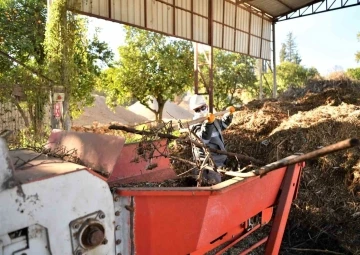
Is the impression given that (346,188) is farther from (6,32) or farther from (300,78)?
(300,78)

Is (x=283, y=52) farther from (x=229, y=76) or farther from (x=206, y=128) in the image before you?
(x=206, y=128)

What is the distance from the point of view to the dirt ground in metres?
4.02

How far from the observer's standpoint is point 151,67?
67.9 ft

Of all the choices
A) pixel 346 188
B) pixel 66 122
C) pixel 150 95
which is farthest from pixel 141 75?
pixel 346 188

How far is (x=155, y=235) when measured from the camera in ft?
6.46

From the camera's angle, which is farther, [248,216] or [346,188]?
[346,188]

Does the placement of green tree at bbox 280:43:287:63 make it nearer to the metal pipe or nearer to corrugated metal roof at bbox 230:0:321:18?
corrugated metal roof at bbox 230:0:321:18

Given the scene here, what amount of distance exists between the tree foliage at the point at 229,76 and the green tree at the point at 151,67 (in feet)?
17.4

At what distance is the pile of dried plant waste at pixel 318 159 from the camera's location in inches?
159

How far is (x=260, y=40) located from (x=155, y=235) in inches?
676

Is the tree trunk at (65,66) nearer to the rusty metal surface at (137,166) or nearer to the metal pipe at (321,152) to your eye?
the rusty metal surface at (137,166)

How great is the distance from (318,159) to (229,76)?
2132cm

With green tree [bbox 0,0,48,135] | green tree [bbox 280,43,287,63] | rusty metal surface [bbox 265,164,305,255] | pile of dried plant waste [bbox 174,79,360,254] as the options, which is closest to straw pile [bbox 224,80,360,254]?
pile of dried plant waste [bbox 174,79,360,254]

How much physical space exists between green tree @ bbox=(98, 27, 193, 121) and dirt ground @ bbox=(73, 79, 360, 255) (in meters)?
12.6
